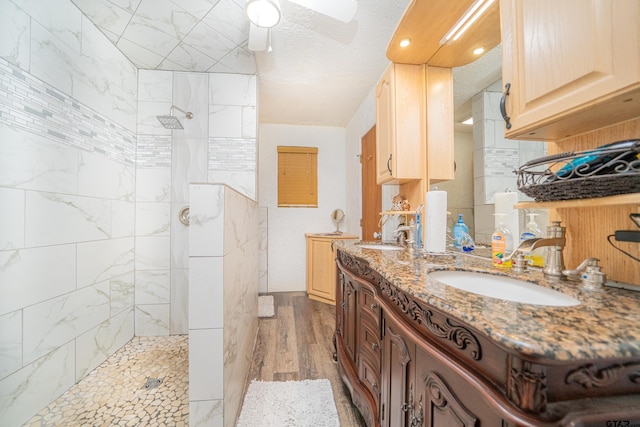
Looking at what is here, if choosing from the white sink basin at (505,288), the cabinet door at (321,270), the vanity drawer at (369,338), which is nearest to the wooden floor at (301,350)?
the cabinet door at (321,270)

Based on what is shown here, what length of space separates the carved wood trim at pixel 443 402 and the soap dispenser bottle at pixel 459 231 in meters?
0.84

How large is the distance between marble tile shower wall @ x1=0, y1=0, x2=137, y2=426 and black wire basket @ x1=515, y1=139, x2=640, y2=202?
2.32 m

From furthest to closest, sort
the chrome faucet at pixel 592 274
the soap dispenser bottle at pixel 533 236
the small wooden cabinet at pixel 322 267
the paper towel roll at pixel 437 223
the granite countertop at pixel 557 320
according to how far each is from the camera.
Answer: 1. the small wooden cabinet at pixel 322 267
2. the paper towel roll at pixel 437 223
3. the soap dispenser bottle at pixel 533 236
4. the chrome faucet at pixel 592 274
5. the granite countertop at pixel 557 320

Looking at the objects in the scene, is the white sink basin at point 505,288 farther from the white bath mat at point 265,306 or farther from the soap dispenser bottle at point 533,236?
the white bath mat at point 265,306

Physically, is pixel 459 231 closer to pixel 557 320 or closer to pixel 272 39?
pixel 557 320

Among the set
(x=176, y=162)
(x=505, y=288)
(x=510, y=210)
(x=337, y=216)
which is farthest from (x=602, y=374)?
(x=337, y=216)

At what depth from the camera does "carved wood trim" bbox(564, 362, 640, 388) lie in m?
0.39

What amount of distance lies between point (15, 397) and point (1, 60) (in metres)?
1.74

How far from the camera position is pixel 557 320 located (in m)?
0.46

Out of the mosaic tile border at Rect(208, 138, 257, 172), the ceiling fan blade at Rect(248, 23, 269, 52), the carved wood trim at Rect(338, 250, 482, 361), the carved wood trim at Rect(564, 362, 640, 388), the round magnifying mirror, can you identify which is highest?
the ceiling fan blade at Rect(248, 23, 269, 52)

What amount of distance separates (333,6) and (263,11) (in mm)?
400

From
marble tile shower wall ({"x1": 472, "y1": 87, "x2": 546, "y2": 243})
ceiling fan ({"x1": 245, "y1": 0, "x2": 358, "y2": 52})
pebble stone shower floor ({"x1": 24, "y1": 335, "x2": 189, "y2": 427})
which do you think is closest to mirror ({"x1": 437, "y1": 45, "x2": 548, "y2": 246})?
marble tile shower wall ({"x1": 472, "y1": 87, "x2": 546, "y2": 243})

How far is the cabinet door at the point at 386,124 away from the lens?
5.39 ft

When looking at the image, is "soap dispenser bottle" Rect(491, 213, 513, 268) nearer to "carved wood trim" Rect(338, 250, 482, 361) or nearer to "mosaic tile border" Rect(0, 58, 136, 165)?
"carved wood trim" Rect(338, 250, 482, 361)
